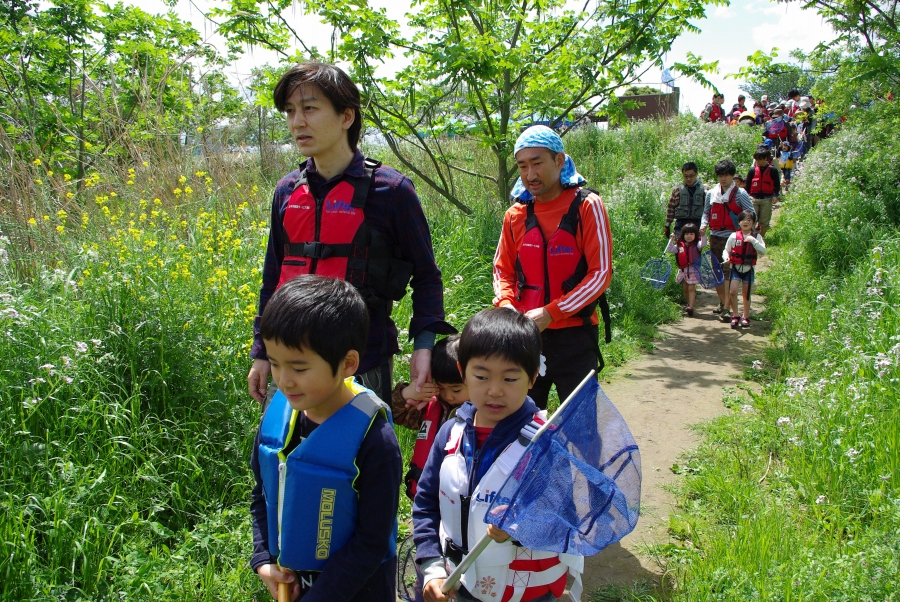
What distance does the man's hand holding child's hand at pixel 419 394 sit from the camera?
269cm

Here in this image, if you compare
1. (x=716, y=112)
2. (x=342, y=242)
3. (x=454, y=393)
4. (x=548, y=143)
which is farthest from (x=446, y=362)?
(x=716, y=112)

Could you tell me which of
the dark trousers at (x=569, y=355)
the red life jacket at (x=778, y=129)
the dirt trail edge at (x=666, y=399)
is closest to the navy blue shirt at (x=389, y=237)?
the dark trousers at (x=569, y=355)

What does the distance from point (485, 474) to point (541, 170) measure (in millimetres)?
1762

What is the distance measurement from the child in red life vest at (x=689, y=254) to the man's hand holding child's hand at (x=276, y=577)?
773 centimetres

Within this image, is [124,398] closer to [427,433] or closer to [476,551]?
[427,433]

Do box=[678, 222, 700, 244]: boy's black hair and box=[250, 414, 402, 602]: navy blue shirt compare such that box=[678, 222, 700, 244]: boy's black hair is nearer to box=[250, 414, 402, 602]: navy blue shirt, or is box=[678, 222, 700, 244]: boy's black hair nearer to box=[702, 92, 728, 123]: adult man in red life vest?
box=[250, 414, 402, 602]: navy blue shirt

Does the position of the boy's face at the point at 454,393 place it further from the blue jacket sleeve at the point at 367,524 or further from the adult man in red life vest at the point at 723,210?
the adult man in red life vest at the point at 723,210

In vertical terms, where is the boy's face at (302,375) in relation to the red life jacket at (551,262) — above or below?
below

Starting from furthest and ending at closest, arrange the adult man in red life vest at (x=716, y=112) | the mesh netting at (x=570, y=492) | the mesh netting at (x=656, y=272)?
the adult man in red life vest at (x=716, y=112) → the mesh netting at (x=656, y=272) → the mesh netting at (x=570, y=492)

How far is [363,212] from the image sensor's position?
2529mm

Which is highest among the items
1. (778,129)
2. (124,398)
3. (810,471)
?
(778,129)

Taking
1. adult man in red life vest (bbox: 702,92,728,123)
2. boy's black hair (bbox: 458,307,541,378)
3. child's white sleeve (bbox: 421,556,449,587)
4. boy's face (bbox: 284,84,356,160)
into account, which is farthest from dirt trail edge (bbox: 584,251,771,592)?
adult man in red life vest (bbox: 702,92,728,123)

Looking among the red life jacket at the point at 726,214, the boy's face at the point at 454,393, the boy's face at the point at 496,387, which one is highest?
the red life jacket at the point at 726,214

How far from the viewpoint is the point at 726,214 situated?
28.8 ft
